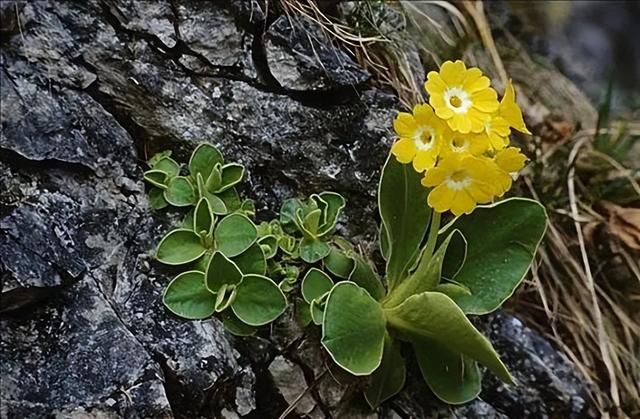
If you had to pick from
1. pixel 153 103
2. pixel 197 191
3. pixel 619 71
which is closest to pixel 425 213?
pixel 197 191

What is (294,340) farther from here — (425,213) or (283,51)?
(283,51)

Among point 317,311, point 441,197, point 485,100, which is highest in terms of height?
point 485,100

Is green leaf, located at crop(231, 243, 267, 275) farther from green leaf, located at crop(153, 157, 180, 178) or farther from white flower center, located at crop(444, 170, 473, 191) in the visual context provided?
white flower center, located at crop(444, 170, 473, 191)

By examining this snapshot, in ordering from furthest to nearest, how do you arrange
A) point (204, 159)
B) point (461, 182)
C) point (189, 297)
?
point (204, 159) < point (189, 297) < point (461, 182)

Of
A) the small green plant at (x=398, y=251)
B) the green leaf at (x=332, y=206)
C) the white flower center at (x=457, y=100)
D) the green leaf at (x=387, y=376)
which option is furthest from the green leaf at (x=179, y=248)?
the white flower center at (x=457, y=100)

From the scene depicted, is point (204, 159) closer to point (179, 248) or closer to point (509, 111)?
point (179, 248)

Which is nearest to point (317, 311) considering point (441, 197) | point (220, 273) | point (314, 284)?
point (314, 284)
